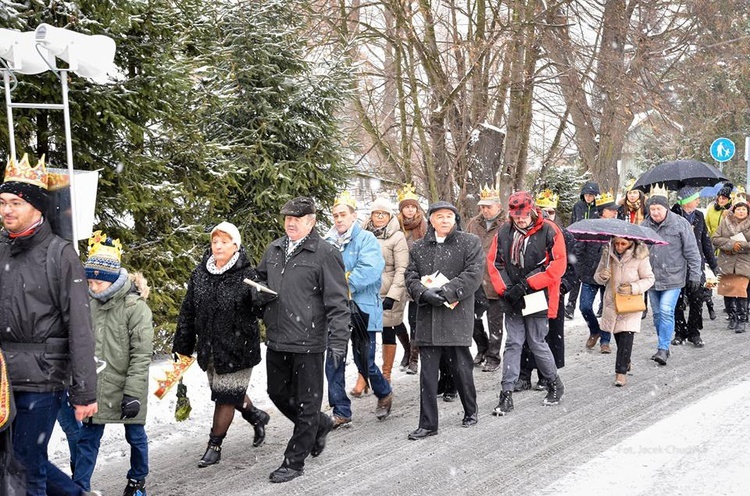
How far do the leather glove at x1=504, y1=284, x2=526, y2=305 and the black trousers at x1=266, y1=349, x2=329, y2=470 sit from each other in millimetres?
2320

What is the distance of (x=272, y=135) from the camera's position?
38.8ft

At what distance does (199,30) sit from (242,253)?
5.46m

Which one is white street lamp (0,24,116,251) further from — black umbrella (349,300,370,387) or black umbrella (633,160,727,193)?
black umbrella (633,160,727,193)

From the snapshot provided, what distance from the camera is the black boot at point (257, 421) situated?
6672 millimetres

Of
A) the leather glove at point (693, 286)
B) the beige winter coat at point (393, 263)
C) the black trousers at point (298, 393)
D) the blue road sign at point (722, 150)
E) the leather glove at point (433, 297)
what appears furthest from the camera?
the blue road sign at point (722, 150)

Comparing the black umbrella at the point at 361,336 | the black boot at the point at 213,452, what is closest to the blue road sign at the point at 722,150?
the black umbrella at the point at 361,336

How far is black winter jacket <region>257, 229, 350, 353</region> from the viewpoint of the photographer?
6.05 m

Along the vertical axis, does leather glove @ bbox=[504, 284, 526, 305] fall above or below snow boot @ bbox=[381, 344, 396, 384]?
above

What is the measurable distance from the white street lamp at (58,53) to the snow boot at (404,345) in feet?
12.8

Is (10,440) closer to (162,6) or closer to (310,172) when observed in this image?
(162,6)

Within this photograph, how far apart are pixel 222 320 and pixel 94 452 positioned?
1278mm

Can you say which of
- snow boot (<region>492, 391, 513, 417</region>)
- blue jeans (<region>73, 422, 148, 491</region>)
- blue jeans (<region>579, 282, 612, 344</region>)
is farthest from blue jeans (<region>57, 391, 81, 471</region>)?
blue jeans (<region>579, 282, 612, 344</region>)

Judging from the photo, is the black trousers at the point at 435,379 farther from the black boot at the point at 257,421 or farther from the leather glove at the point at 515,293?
the black boot at the point at 257,421

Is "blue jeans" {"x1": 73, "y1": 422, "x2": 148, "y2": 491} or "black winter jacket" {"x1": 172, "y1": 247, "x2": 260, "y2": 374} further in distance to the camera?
"black winter jacket" {"x1": 172, "y1": 247, "x2": 260, "y2": 374}
